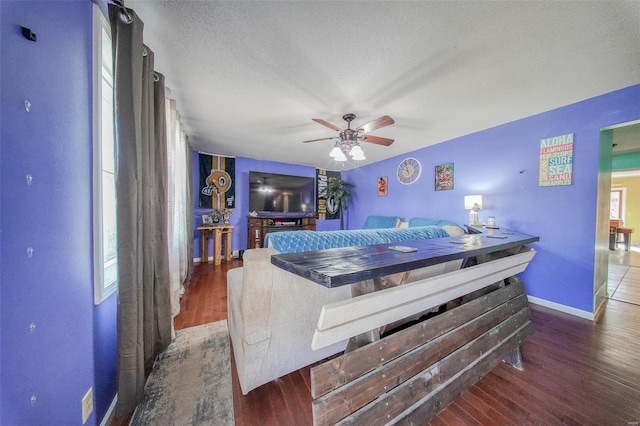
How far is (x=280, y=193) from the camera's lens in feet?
16.8

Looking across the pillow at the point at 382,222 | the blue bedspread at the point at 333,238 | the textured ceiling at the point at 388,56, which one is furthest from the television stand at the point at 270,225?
the blue bedspread at the point at 333,238

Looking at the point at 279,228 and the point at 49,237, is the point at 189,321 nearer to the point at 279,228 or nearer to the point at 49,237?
the point at 49,237

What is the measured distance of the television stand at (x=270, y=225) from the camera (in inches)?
188

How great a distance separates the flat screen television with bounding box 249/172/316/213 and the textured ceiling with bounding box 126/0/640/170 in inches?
87.8

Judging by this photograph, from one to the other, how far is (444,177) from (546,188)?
128 centimetres

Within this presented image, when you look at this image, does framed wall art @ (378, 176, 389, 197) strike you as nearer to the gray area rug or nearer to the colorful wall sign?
the colorful wall sign

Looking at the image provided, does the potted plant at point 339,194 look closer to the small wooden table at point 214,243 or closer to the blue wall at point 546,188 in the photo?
the blue wall at point 546,188

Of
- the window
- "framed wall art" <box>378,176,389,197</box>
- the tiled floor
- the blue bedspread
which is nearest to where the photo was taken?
the window

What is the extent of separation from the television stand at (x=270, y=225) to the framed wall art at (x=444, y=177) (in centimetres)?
300

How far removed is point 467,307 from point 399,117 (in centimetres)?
226

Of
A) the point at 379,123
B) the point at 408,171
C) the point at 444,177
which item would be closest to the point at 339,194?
the point at 408,171

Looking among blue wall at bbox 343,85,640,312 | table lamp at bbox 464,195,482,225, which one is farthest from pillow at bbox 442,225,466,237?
blue wall at bbox 343,85,640,312

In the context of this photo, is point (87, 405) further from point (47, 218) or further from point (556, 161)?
point (556, 161)

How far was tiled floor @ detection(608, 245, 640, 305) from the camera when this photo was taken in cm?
270
